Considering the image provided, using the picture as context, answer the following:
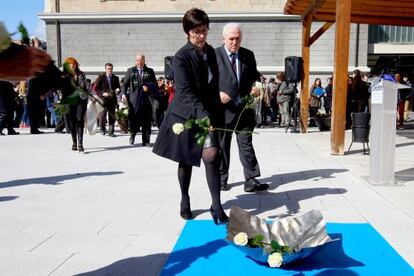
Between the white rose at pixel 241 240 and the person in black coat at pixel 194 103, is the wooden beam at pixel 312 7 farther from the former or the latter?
the white rose at pixel 241 240

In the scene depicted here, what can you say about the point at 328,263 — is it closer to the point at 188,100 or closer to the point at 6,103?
the point at 188,100

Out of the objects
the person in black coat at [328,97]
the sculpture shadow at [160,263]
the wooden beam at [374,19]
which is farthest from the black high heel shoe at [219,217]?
the person in black coat at [328,97]

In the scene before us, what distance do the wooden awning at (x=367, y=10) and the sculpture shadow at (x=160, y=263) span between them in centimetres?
773

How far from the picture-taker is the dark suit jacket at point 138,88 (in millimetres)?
9328

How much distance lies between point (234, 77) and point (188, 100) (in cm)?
121

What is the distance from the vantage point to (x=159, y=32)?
2245 cm

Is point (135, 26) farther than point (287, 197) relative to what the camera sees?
Yes

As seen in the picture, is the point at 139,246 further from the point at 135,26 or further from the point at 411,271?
the point at 135,26

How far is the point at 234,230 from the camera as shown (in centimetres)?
343

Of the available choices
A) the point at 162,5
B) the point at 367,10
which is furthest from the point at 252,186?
the point at 162,5

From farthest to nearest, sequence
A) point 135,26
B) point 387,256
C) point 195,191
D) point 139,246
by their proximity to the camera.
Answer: point 135,26 → point 195,191 → point 139,246 → point 387,256

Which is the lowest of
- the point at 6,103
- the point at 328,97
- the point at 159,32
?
the point at 6,103

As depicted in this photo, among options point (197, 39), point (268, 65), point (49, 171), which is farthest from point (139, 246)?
point (268, 65)

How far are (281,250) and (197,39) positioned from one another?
1.90 m
